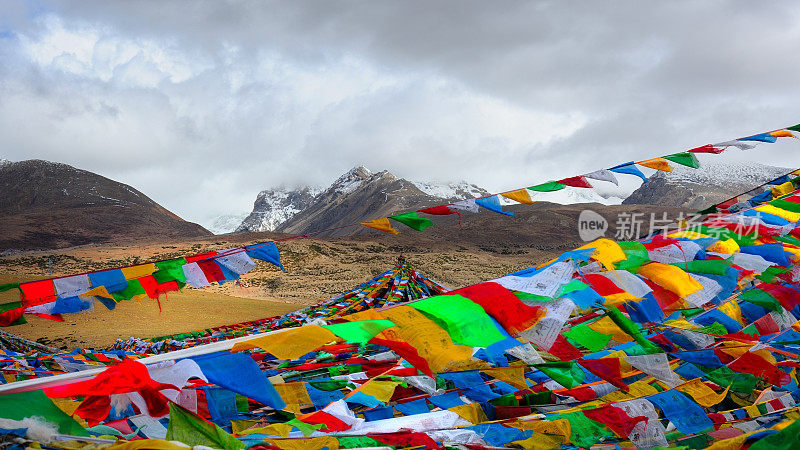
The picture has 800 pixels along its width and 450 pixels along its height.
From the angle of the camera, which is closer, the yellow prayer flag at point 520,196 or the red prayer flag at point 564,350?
the red prayer flag at point 564,350

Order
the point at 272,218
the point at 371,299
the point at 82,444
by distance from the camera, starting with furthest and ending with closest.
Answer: the point at 272,218
the point at 371,299
the point at 82,444

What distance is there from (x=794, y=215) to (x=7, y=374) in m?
7.56

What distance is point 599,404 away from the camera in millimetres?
2469

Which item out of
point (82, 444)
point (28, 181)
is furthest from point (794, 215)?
point (28, 181)

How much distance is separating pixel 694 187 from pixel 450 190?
53061 mm

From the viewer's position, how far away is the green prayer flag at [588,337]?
305 cm

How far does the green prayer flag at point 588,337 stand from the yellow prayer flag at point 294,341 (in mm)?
1707

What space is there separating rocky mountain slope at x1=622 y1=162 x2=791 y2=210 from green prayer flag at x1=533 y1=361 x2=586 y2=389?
7986cm

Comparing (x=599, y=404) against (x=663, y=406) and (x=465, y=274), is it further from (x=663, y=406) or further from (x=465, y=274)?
(x=465, y=274)

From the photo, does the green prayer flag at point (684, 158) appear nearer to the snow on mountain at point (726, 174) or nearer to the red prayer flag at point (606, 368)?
the red prayer flag at point (606, 368)

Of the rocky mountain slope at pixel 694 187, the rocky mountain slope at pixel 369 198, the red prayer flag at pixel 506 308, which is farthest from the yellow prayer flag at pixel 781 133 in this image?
the rocky mountain slope at pixel 694 187

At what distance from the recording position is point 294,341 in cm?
209

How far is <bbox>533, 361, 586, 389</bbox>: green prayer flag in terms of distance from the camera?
8.83ft

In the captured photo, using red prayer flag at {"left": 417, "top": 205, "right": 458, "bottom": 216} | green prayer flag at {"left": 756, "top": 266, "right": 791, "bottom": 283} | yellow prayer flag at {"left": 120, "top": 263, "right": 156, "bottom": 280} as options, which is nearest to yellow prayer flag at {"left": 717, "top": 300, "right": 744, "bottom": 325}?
green prayer flag at {"left": 756, "top": 266, "right": 791, "bottom": 283}
